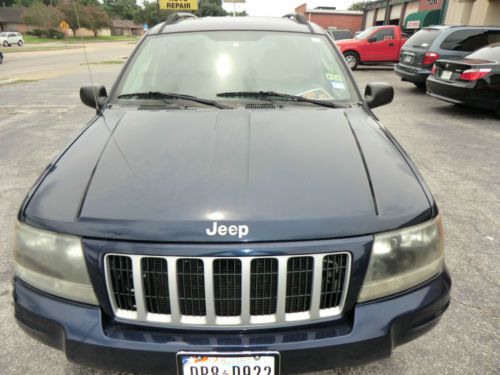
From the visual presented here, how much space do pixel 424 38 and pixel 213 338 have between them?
11.1 m

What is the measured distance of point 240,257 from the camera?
4.51 feet

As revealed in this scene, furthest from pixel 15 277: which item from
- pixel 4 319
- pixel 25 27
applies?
pixel 25 27

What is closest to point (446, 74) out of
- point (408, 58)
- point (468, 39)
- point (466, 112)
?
point (466, 112)

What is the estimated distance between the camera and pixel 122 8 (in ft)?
318

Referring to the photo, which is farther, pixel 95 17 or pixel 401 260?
pixel 95 17

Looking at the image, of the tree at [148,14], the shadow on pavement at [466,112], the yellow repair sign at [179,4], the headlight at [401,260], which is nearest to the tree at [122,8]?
→ the tree at [148,14]

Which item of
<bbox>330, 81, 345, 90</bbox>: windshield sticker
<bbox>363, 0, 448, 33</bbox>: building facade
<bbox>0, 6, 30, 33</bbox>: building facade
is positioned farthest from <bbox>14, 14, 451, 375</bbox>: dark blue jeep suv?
<bbox>0, 6, 30, 33</bbox>: building facade

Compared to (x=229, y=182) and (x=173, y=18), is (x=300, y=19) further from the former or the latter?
(x=229, y=182)

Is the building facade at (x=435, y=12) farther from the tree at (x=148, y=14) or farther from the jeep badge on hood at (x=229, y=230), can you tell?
the tree at (x=148, y=14)

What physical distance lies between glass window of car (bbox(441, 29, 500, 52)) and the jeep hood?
885cm

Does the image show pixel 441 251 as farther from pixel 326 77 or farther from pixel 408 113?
pixel 408 113

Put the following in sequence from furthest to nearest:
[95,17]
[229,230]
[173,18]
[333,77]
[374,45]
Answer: [95,17], [374,45], [173,18], [333,77], [229,230]

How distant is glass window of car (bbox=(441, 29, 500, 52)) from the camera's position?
925cm

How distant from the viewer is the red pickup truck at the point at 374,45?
15484 millimetres
